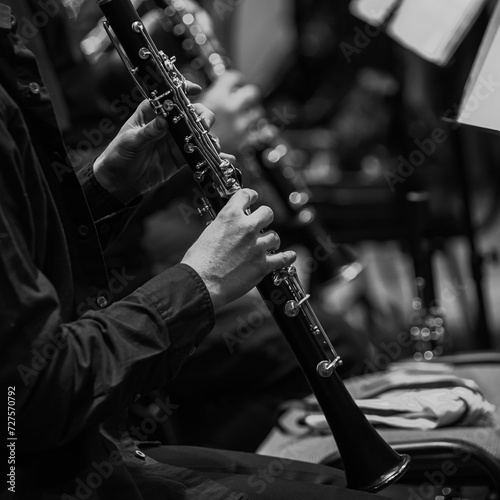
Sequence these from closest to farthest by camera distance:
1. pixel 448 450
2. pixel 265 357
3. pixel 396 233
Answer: pixel 448 450 → pixel 265 357 → pixel 396 233

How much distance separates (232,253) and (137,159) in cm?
30

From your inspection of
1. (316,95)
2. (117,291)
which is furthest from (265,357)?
(316,95)

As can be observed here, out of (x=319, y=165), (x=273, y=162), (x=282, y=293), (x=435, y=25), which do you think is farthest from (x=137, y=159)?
(x=319, y=165)

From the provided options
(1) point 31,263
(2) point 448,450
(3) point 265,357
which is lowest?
(3) point 265,357

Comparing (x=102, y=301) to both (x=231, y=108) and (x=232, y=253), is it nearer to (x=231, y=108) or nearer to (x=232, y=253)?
(x=232, y=253)

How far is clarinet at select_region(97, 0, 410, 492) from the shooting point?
101 centimetres

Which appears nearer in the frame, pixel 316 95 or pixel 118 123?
pixel 118 123

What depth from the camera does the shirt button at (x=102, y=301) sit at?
100 centimetres

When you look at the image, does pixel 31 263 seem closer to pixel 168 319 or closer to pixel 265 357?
pixel 168 319

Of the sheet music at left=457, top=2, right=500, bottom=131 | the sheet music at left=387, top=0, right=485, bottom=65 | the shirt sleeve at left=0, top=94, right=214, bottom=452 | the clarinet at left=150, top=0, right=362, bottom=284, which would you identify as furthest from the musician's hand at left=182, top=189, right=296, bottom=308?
the clarinet at left=150, top=0, right=362, bottom=284

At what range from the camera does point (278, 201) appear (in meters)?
2.16

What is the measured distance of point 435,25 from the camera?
1546 mm

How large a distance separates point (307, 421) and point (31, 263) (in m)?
0.68

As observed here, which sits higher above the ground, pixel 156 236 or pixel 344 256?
pixel 156 236
